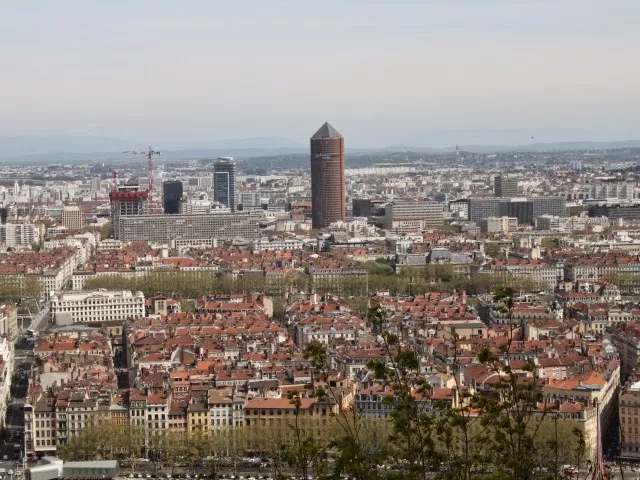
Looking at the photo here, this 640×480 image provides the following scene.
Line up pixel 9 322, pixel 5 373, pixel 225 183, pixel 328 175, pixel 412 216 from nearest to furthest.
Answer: pixel 5 373, pixel 9 322, pixel 328 175, pixel 412 216, pixel 225 183

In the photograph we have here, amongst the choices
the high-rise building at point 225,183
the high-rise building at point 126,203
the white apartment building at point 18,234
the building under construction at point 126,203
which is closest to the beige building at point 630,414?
the white apartment building at point 18,234

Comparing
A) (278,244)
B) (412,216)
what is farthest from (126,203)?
(412,216)

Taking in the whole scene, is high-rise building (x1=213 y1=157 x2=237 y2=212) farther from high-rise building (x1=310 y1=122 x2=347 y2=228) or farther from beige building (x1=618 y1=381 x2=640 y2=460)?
beige building (x1=618 y1=381 x2=640 y2=460)

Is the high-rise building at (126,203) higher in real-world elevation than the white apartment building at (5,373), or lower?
higher

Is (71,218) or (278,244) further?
(71,218)

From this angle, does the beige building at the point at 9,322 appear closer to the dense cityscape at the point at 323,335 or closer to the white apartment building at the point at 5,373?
the dense cityscape at the point at 323,335

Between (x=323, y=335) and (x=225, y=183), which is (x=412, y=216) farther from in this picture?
(x=323, y=335)
